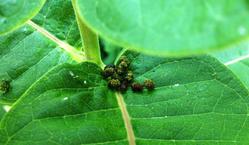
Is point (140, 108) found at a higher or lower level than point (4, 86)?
lower

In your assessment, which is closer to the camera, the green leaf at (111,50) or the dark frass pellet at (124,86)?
the dark frass pellet at (124,86)

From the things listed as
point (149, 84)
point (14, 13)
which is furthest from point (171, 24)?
point (149, 84)

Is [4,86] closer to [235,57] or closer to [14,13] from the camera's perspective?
[14,13]

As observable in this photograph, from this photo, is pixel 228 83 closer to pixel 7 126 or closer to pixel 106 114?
pixel 106 114

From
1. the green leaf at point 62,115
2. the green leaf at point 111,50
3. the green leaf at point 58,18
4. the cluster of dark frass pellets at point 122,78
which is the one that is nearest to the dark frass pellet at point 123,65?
the cluster of dark frass pellets at point 122,78

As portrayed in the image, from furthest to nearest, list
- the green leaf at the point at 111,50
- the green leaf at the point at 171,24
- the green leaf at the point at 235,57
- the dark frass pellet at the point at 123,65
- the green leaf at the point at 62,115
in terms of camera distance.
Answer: the green leaf at the point at 111,50, the green leaf at the point at 235,57, the dark frass pellet at the point at 123,65, the green leaf at the point at 62,115, the green leaf at the point at 171,24

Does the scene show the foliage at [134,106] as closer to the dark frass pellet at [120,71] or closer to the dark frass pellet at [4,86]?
the dark frass pellet at [120,71]
